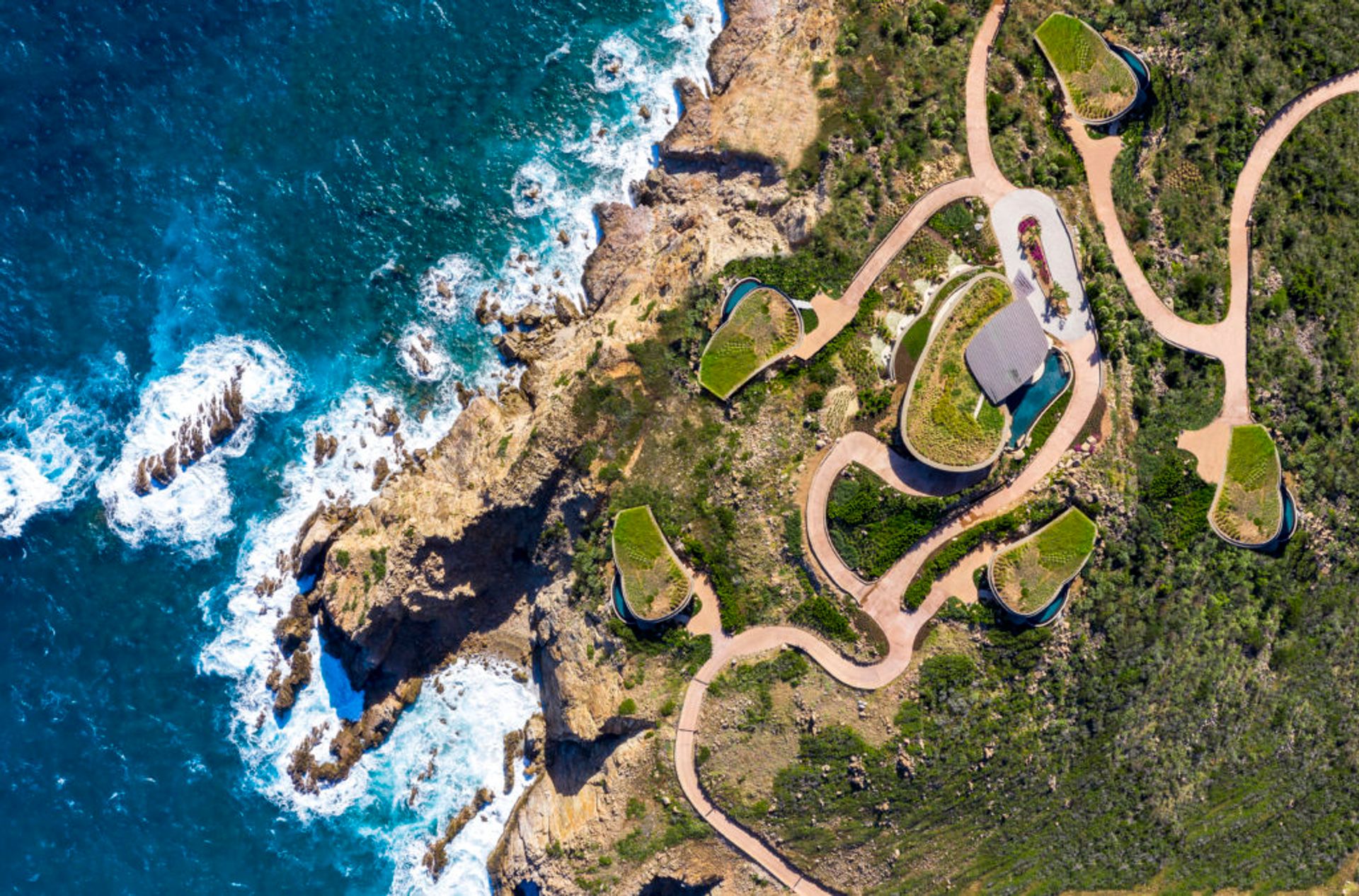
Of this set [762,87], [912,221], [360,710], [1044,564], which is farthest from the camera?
[360,710]

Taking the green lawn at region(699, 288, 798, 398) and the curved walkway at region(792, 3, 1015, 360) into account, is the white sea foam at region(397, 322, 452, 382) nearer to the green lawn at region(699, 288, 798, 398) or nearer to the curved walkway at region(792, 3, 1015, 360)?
the green lawn at region(699, 288, 798, 398)

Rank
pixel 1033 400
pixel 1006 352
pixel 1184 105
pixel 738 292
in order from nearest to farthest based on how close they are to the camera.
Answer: pixel 1006 352, pixel 1033 400, pixel 738 292, pixel 1184 105

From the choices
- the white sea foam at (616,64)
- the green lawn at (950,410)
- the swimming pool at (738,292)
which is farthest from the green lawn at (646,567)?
the white sea foam at (616,64)

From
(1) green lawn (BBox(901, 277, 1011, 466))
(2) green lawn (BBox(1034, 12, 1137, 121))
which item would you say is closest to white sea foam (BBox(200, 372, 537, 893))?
(1) green lawn (BBox(901, 277, 1011, 466))

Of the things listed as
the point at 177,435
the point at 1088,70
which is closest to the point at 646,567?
the point at 177,435

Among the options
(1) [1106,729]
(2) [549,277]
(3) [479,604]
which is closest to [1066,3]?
(2) [549,277]

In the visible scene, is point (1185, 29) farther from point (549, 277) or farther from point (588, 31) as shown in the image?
point (549, 277)

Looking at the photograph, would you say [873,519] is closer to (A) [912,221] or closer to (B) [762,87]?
(A) [912,221]
